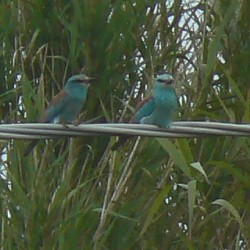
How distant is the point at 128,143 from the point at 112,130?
939 mm

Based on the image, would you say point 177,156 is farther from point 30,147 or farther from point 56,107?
point 30,147

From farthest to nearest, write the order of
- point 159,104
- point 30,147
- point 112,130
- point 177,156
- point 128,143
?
point 128,143, point 30,147, point 177,156, point 159,104, point 112,130

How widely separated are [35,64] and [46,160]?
0.34m

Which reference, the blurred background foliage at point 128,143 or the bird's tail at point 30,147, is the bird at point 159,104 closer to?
the blurred background foliage at point 128,143

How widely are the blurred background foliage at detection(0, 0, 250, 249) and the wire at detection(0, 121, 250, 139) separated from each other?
46 centimetres

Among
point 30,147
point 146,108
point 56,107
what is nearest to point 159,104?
point 146,108

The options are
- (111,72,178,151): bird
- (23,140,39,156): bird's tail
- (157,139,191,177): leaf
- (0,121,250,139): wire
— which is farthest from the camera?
(23,140,39,156): bird's tail

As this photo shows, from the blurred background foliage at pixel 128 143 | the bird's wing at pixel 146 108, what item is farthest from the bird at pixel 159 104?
the blurred background foliage at pixel 128 143

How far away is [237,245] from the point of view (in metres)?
2.62

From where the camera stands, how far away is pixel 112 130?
1.90 meters

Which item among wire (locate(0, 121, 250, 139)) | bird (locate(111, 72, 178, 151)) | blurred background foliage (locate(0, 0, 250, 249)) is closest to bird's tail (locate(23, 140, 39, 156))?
blurred background foliage (locate(0, 0, 250, 249))

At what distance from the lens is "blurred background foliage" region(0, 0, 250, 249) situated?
267 centimetres

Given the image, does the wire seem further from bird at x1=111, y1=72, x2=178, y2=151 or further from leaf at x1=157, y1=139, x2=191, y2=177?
leaf at x1=157, y1=139, x2=191, y2=177

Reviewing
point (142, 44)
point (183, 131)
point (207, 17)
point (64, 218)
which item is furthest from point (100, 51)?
point (183, 131)
